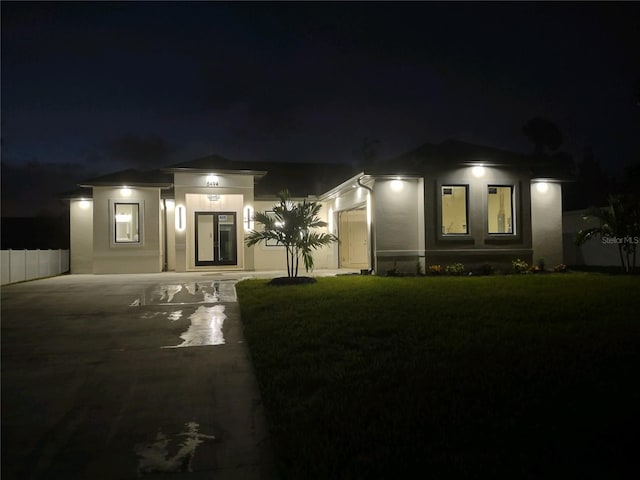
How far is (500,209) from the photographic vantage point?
16547 mm

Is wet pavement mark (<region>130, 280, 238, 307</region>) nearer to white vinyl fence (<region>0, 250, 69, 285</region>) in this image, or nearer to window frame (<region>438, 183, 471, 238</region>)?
white vinyl fence (<region>0, 250, 69, 285</region>)

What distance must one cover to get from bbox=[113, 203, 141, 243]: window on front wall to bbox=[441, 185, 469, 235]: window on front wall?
458 inches

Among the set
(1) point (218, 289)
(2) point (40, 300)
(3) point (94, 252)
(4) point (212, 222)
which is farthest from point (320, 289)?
(3) point (94, 252)

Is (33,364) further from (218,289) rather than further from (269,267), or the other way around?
(269,267)

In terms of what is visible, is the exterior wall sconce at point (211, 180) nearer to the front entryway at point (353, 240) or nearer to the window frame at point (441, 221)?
the front entryway at point (353, 240)

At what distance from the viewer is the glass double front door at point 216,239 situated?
20234 mm

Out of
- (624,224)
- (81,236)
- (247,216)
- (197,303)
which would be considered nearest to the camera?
(197,303)

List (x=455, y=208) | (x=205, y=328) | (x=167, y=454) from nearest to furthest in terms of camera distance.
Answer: (x=167, y=454) < (x=205, y=328) < (x=455, y=208)

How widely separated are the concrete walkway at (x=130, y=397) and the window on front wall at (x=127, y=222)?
976 cm

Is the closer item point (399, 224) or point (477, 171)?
point (399, 224)

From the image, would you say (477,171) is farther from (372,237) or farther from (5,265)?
(5,265)

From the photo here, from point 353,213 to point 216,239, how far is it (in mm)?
5992

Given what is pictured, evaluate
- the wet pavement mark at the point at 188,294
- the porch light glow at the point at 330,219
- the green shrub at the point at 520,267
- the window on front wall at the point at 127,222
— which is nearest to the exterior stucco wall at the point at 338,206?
the porch light glow at the point at 330,219

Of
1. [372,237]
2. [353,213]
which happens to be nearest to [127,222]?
[353,213]
